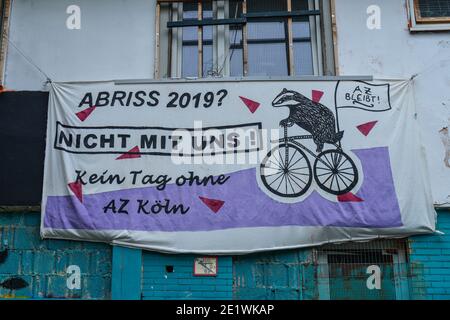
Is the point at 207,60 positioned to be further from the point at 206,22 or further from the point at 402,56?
the point at 402,56

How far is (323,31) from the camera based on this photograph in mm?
7910

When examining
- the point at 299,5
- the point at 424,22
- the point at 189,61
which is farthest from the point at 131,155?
the point at 424,22

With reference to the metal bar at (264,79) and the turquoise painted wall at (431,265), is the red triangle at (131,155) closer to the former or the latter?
the metal bar at (264,79)

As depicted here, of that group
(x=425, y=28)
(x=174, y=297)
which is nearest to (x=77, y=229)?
(x=174, y=297)

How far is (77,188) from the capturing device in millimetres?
7180

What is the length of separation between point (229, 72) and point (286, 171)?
70.6 inches

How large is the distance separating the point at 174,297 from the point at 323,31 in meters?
4.35

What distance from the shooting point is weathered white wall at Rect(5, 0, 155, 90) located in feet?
25.4

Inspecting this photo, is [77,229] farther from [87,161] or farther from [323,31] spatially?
[323,31]

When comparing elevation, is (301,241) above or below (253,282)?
above

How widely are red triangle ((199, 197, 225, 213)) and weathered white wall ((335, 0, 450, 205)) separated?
2580mm

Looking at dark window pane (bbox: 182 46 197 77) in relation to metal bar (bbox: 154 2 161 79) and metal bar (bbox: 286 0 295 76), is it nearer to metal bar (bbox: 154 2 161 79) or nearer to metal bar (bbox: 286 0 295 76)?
metal bar (bbox: 154 2 161 79)

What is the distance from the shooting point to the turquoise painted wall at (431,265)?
690 cm
